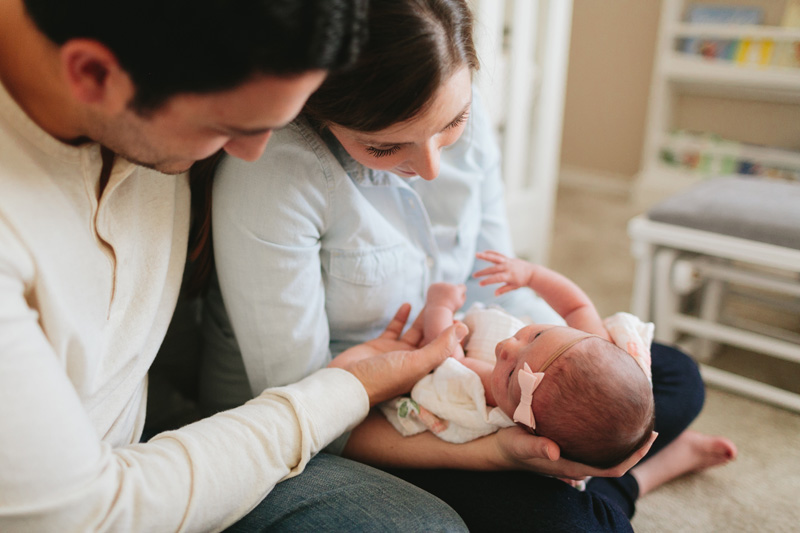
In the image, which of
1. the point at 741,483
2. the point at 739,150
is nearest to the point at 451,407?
the point at 741,483

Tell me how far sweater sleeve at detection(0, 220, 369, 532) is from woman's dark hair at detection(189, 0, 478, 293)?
375 mm

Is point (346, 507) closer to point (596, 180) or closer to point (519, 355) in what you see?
point (519, 355)

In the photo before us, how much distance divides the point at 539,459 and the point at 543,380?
0.37ft

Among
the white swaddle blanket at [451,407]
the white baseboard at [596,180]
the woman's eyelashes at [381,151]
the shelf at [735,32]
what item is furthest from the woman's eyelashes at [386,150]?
the white baseboard at [596,180]

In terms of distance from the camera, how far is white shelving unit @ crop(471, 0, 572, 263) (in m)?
1.79

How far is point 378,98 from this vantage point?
0.78m

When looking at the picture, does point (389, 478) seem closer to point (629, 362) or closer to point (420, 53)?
point (629, 362)

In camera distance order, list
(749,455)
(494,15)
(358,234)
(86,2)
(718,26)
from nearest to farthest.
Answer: (86,2) → (358,234) → (749,455) → (494,15) → (718,26)

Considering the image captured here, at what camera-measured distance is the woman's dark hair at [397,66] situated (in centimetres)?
74

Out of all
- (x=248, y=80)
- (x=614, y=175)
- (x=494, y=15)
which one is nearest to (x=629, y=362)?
(x=248, y=80)

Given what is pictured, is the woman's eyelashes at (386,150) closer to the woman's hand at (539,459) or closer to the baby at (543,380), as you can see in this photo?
the baby at (543,380)

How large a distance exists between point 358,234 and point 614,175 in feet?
8.95

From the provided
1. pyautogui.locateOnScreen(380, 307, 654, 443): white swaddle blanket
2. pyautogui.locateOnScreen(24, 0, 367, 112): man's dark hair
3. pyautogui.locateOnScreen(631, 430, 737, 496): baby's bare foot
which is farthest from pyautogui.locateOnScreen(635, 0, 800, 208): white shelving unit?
pyautogui.locateOnScreen(24, 0, 367, 112): man's dark hair

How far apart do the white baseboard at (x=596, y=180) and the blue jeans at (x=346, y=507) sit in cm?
276
